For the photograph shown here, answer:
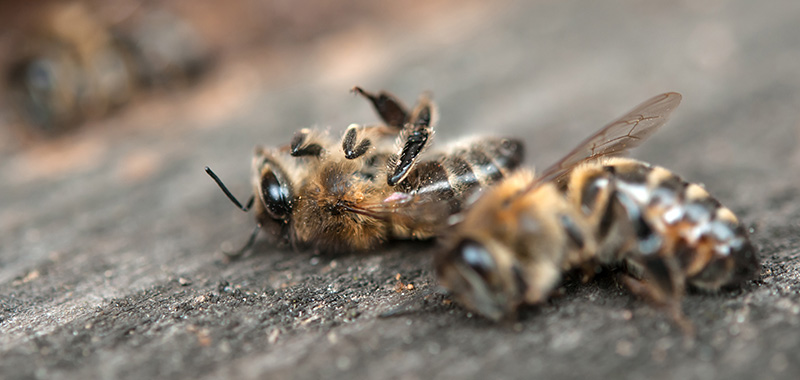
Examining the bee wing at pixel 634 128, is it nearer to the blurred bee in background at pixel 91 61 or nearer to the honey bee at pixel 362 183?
the honey bee at pixel 362 183

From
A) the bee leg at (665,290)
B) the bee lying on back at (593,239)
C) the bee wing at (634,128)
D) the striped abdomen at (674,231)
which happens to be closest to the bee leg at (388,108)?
the bee wing at (634,128)

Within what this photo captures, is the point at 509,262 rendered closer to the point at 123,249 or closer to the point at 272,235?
the point at 272,235

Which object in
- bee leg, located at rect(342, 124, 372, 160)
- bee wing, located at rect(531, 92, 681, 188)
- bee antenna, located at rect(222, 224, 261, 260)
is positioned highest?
bee leg, located at rect(342, 124, 372, 160)

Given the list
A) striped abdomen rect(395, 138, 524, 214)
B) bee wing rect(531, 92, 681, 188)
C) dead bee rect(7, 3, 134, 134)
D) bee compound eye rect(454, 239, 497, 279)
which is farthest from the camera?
dead bee rect(7, 3, 134, 134)

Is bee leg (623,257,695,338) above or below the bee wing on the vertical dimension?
below

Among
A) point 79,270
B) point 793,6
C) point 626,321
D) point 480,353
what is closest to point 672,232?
point 626,321

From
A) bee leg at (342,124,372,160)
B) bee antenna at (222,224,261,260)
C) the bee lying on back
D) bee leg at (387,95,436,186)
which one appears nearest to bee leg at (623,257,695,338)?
the bee lying on back

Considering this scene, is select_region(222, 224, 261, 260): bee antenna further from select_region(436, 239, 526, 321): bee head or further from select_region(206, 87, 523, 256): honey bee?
select_region(436, 239, 526, 321): bee head
